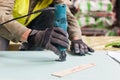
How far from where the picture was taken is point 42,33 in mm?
947

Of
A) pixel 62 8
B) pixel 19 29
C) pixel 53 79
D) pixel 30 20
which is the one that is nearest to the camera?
pixel 53 79

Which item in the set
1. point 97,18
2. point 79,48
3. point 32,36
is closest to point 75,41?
point 79,48

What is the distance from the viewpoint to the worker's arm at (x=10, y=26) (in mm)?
1007

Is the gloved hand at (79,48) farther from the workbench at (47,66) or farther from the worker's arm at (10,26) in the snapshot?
the worker's arm at (10,26)

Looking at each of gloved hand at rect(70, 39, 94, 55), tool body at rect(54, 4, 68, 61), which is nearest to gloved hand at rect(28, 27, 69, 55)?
tool body at rect(54, 4, 68, 61)

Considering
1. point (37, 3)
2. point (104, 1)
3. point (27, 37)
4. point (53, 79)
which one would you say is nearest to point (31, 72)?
point (53, 79)

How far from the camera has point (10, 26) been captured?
40.6 inches

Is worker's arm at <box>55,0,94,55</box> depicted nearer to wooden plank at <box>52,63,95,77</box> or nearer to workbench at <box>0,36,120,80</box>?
workbench at <box>0,36,120,80</box>

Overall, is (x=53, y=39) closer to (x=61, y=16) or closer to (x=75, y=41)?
(x=61, y=16)

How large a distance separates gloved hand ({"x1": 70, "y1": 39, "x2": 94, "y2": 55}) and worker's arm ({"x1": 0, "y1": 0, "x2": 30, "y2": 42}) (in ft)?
0.65

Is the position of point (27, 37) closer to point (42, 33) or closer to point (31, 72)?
point (42, 33)

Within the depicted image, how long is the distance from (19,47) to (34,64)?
0.46 metres

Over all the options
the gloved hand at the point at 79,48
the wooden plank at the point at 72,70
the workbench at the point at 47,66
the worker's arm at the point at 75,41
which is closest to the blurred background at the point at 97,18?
the worker's arm at the point at 75,41

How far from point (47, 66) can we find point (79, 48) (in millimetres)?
235
